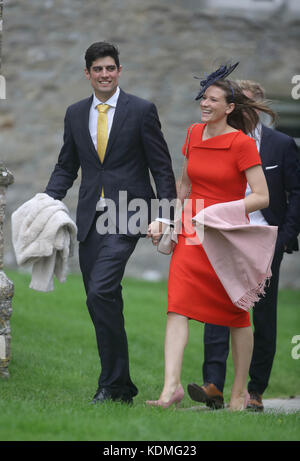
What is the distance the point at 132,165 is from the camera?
522 cm

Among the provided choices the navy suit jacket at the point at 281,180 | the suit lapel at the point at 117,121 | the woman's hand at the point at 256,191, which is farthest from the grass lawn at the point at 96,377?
the suit lapel at the point at 117,121

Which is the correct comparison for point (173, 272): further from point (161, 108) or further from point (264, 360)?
point (161, 108)

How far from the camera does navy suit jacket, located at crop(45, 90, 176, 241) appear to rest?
17.0ft

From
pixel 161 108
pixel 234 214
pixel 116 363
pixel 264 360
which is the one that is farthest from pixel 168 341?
pixel 161 108

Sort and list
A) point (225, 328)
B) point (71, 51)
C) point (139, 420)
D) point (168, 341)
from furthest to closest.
Answer: 1. point (71, 51)
2. point (225, 328)
3. point (168, 341)
4. point (139, 420)

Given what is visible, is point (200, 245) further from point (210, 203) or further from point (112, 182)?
point (112, 182)

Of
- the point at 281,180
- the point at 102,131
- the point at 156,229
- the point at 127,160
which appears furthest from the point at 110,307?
the point at 281,180

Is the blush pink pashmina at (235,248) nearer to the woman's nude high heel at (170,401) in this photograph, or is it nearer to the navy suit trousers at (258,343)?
the woman's nude high heel at (170,401)

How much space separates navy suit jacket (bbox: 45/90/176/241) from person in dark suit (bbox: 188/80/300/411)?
918 millimetres

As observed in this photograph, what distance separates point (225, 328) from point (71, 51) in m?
6.92

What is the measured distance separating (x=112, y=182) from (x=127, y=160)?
0.56 feet

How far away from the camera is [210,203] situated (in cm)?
506

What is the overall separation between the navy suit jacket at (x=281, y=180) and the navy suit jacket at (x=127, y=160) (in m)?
0.97

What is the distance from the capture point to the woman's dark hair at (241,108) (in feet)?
16.9
